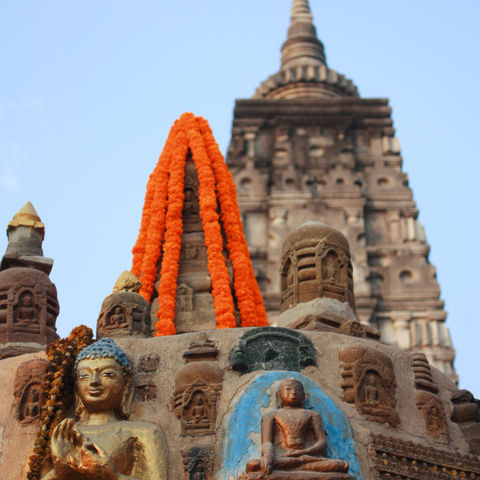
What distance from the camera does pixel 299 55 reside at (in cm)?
3522

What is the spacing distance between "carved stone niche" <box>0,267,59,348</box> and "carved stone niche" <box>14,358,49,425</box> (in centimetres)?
162

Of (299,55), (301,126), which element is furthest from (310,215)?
(299,55)

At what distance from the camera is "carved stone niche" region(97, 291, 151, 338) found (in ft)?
33.2

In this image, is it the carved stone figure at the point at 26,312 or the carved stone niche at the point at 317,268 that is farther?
the carved stone niche at the point at 317,268

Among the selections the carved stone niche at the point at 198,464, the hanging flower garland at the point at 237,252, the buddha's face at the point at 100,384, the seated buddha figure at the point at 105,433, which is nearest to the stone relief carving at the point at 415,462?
the carved stone niche at the point at 198,464

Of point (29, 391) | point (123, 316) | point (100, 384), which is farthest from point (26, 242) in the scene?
point (100, 384)

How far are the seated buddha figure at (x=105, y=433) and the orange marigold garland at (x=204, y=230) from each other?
12.1ft

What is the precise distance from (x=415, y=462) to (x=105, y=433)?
2899 millimetres

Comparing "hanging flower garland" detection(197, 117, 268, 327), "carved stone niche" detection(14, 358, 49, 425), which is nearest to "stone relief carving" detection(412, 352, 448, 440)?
"hanging flower garland" detection(197, 117, 268, 327)

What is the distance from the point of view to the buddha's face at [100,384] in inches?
332

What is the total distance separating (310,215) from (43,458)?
21413mm

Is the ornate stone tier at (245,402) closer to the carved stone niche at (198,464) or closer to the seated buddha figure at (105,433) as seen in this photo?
the carved stone niche at (198,464)

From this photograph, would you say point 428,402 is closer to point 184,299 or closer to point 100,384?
point 100,384

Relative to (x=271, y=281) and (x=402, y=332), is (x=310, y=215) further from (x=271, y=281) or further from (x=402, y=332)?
(x=402, y=332)
